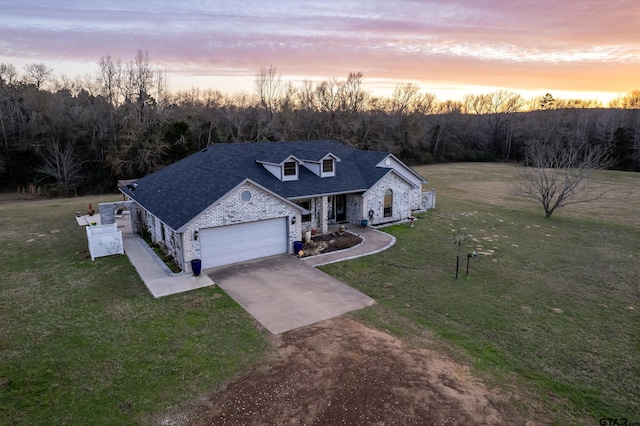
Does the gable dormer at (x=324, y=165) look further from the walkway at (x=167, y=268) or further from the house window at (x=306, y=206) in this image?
the walkway at (x=167, y=268)

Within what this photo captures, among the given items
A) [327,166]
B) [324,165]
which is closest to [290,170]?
[324,165]

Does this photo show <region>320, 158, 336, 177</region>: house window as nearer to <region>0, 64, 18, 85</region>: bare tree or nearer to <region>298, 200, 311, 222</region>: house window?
<region>298, 200, 311, 222</region>: house window

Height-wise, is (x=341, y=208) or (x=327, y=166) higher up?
(x=327, y=166)

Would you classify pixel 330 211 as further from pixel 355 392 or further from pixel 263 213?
pixel 355 392

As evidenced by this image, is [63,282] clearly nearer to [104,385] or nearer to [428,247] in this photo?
[104,385]

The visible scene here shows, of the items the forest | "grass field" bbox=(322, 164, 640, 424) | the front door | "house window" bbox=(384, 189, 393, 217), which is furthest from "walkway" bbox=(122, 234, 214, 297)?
the forest

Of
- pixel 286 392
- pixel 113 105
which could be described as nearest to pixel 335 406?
pixel 286 392
